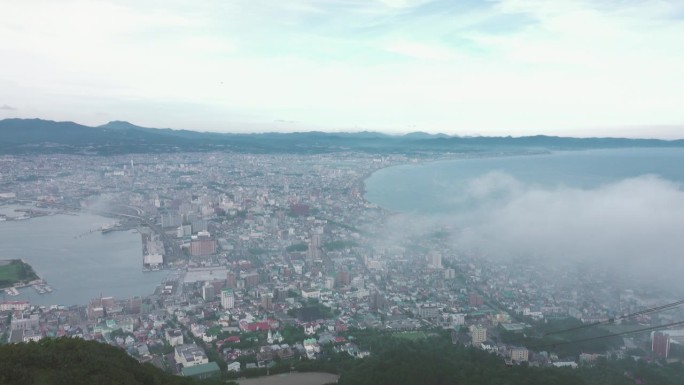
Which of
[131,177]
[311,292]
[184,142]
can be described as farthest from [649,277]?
[184,142]

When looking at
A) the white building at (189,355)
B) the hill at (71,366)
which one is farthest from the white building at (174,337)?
the hill at (71,366)

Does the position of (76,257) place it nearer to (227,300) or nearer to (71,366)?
(227,300)

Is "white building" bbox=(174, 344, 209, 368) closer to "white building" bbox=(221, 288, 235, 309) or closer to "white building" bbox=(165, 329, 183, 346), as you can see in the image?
"white building" bbox=(165, 329, 183, 346)

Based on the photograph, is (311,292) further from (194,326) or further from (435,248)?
(435,248)

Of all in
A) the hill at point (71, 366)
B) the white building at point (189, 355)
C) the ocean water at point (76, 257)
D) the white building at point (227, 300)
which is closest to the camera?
the hill at point (71, 366)

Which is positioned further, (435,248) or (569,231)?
(569,231)

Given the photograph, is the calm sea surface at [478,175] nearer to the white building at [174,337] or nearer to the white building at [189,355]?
the white building at [174,337]

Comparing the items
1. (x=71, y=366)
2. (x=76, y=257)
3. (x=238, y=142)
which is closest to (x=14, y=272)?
(x=76, y=257)
